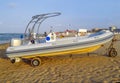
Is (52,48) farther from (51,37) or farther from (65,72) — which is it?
(65,72)

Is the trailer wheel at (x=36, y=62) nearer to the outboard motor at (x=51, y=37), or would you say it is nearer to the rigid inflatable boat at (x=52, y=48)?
the rigid inflatable boat at (x=52, y=48)

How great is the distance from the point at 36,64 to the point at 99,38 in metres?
3.12

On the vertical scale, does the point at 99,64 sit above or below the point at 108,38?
below

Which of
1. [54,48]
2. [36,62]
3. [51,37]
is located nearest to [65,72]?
[54,48]

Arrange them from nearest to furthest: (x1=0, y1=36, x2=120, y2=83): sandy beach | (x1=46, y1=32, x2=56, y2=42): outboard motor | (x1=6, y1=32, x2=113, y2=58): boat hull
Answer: (x1=0, y1=36, x2=120, y2=83): sandy beach → (x1=6, y1=32, x2=113, y2=58): boat hull → (x1=46, y1=32, x2=56, y2=42): outboard motor

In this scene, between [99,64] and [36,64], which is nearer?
[99,64]

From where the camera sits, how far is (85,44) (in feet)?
32.1

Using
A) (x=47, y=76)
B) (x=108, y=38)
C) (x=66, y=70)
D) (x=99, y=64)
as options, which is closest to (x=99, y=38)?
(x=108, y=38)

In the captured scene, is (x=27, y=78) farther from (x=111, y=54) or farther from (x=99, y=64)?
(x=111, y=54)

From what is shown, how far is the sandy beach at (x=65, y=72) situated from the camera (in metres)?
7.00

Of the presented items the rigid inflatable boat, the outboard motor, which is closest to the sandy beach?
the rigid inflatable boat

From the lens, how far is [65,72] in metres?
8.08

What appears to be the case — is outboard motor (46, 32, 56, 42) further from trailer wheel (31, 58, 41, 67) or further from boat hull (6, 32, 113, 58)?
trailer wheel (31, 58, 41, 67)

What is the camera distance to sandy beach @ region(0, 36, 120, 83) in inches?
276
